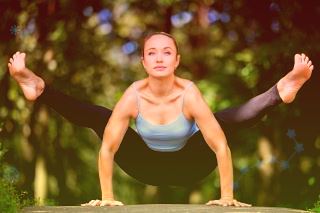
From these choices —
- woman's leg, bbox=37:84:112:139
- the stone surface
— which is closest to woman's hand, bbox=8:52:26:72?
woman's leg, bbox=37:84:112:139

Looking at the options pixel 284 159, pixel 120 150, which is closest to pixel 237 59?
pixel 284 159

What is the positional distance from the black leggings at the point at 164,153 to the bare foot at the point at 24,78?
0.11m

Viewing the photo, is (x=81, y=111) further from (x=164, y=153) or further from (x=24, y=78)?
(x=164, y=153)

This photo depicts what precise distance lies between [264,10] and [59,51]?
238 centimetres

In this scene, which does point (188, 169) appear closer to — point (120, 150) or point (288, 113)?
point (120, 150)

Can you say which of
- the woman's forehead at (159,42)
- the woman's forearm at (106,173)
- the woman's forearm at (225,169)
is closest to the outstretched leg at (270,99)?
the woman's forearm at (225,169)

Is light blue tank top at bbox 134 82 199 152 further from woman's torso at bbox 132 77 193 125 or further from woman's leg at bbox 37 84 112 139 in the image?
woman's leg at bbox 37 84 112 139

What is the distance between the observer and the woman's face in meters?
7.59

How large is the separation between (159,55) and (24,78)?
1300mm

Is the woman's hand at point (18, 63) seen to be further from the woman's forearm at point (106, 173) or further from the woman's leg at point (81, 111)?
the woman's forearm at point (106, 173)

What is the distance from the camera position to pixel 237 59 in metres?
9.43

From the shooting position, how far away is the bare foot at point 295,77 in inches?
307

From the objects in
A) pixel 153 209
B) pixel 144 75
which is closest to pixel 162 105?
pixel 153 209

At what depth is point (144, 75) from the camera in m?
9.39
